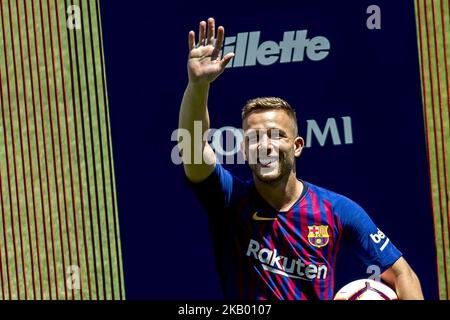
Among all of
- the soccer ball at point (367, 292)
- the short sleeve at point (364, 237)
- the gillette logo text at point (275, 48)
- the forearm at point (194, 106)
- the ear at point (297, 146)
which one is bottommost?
the soccer ball at point (367, 292)

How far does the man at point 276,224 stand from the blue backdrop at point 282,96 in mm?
1357

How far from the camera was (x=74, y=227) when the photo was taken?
7.78m

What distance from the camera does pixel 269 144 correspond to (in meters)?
5.79

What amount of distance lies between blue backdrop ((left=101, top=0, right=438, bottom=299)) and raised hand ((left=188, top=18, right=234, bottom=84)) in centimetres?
205

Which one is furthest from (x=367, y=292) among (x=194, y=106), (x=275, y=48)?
(x=275, y=48)

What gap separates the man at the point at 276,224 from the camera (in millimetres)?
5812

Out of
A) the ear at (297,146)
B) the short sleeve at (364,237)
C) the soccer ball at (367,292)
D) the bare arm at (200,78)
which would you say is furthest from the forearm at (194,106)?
the soccer ball at (367,292)

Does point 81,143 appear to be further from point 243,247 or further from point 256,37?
point 243,247

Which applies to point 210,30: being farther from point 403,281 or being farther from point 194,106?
point 403,281

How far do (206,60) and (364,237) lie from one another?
1.65m

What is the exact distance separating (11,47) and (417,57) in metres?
3.42

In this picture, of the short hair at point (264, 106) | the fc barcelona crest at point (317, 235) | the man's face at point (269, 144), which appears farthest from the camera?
the fc barcelona crest at point (317, 235)

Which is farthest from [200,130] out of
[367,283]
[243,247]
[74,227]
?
[74,227]

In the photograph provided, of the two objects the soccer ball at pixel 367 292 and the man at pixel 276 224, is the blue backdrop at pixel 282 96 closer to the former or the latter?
the soccer ball at pixel 367 292
